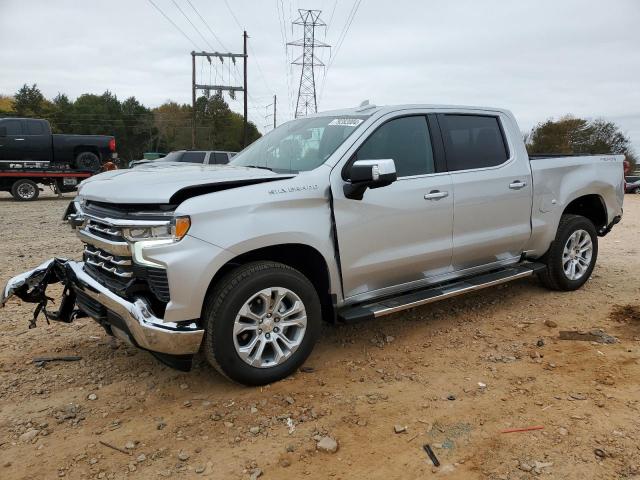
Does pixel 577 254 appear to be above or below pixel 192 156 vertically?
below

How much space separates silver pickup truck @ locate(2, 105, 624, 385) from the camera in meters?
2.97

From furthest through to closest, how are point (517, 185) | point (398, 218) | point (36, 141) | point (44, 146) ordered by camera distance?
1. point (44, 146)
2. point (36, 141)
3. point (517, 185)
4. point (398, 218)

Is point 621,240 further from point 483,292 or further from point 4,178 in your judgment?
point 4,178

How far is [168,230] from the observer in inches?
114

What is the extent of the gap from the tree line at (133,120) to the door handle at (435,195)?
6593 cm

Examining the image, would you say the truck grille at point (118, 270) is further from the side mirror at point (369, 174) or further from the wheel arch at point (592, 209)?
the wheel arch at point (592, 209)

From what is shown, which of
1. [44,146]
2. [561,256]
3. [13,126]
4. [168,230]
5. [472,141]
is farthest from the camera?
[44,146]

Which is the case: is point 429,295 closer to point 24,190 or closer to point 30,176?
point 30,176

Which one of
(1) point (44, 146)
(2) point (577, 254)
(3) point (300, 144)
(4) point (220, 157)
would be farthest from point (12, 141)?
(2) point (577, 254)

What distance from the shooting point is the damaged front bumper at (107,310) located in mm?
2904

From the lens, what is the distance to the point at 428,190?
3992 millimetres

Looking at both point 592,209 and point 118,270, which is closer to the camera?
point 118,270

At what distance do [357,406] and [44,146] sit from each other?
64.0ft

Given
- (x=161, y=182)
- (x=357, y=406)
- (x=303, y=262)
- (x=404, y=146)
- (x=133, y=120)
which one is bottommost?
(x=357, y=406)
